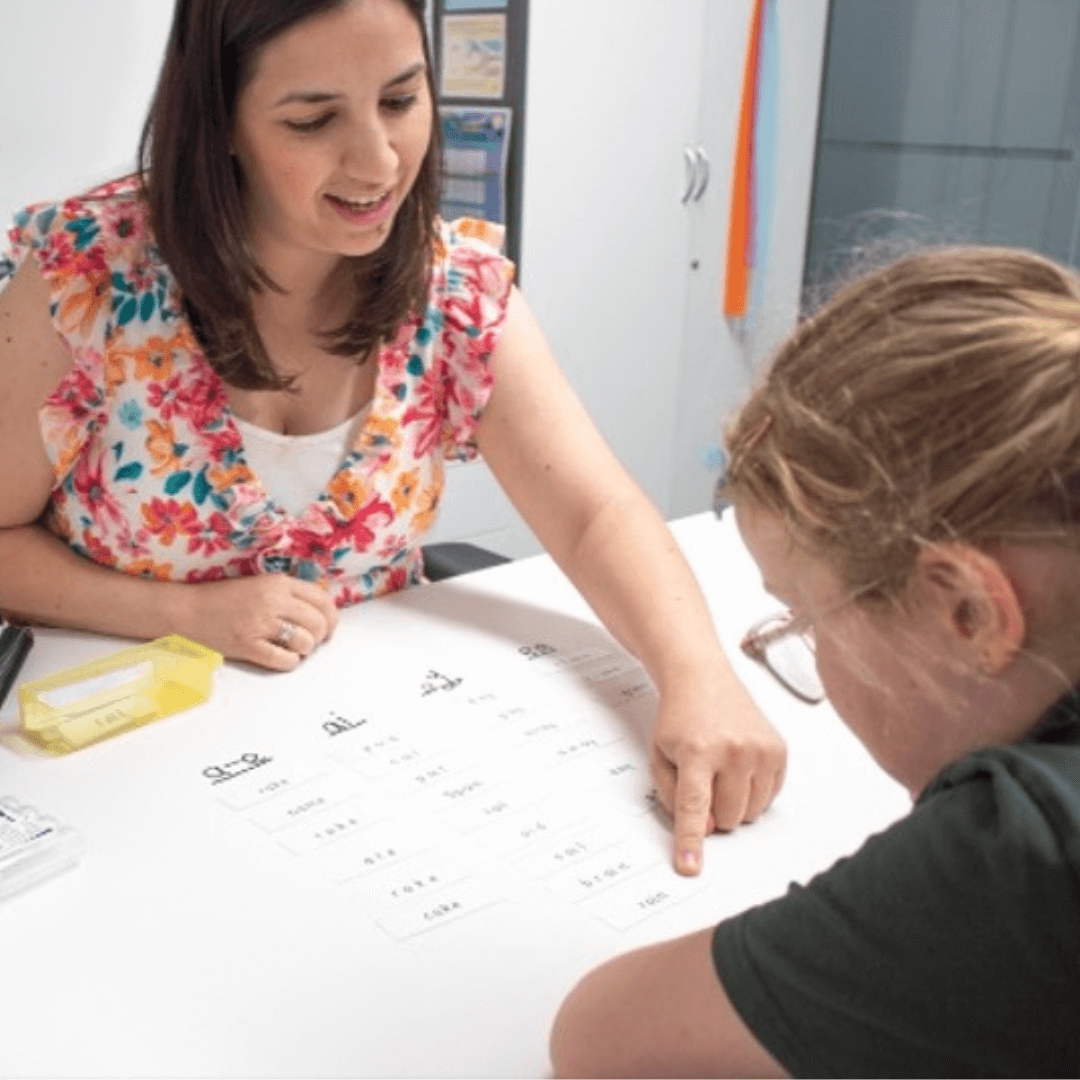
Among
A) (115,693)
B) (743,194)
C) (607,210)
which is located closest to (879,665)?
(115,693)

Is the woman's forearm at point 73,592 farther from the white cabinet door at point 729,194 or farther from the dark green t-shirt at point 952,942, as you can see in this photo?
the white cabinet door at point 729,194

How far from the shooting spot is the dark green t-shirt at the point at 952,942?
510mm

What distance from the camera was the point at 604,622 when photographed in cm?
125

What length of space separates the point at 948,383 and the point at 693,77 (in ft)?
8.23

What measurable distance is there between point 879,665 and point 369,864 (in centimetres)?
40

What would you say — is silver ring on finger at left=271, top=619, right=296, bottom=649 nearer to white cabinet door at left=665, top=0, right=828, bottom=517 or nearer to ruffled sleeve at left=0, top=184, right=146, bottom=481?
ruffled sleeve at left=0, top=184, right=146, bottom=481

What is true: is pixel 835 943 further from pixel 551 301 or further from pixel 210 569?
pixel 551 301


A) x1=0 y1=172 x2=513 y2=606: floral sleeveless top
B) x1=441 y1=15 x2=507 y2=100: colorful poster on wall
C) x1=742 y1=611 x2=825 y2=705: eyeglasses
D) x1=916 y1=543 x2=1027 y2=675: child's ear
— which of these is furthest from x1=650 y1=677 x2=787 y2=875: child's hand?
x1=441 y1=15 x2=507 y2=100: colorful poster on wall

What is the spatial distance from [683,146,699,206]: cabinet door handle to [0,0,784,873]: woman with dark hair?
64.3 inches

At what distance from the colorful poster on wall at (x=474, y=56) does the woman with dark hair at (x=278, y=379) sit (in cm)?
128

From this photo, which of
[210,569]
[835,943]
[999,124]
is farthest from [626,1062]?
[999,124]

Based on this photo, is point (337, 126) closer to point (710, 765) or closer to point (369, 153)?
point (369, 153)

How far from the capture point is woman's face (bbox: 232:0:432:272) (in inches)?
44.6

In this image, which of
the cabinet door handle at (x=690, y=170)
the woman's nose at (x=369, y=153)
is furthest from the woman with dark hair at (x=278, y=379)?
the cabinet door handle at (x=690, y=170)
